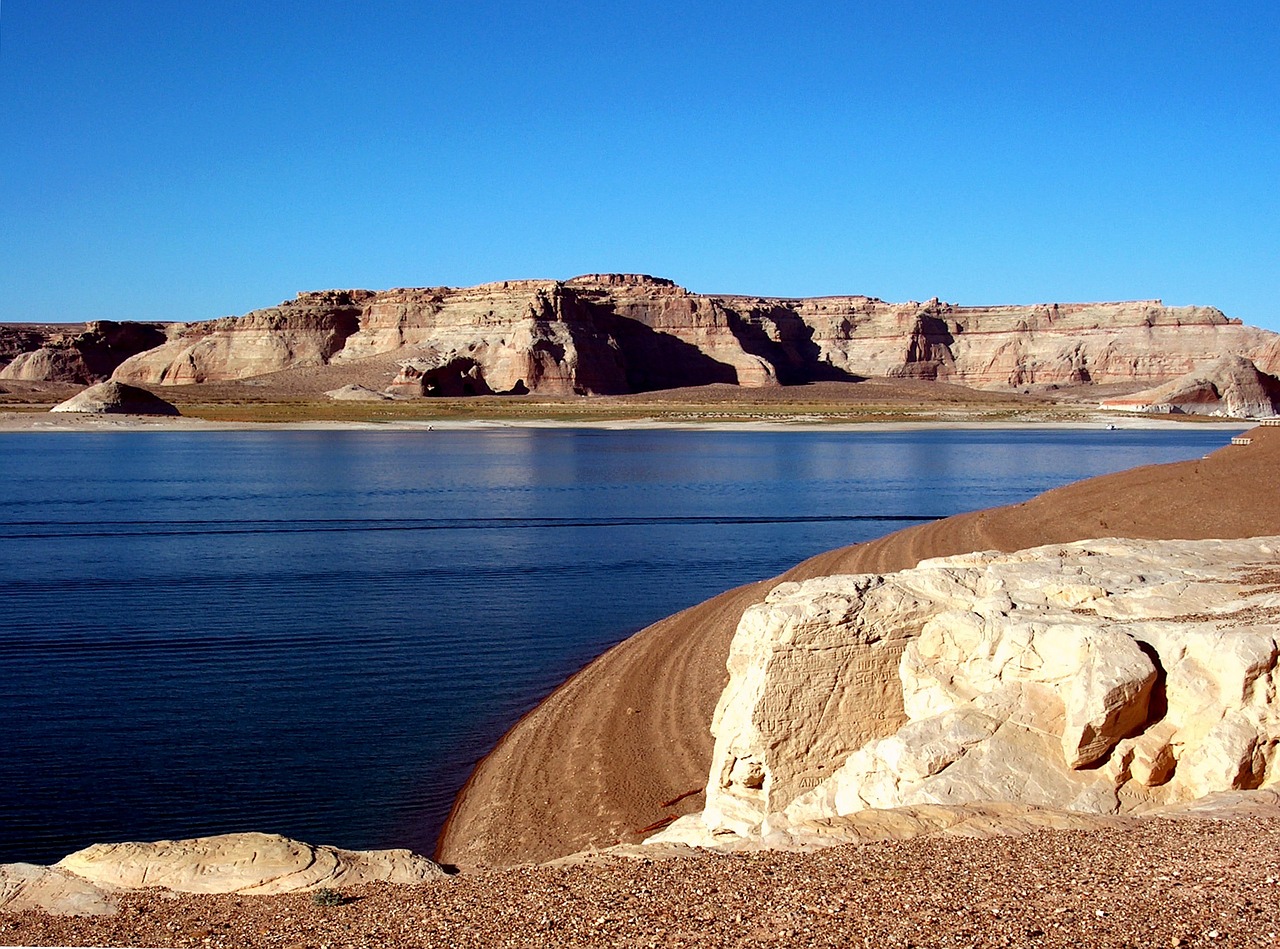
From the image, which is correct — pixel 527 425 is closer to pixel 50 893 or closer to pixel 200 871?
pixel 200 871

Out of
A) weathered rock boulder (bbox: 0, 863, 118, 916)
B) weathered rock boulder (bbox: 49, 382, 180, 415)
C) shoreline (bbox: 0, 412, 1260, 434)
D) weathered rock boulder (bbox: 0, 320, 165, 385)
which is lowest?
weathered rock boulder (bbox: 0, 863, 118, 916)

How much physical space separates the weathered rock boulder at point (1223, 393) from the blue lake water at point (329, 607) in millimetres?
65596

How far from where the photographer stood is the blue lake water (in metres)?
11.6

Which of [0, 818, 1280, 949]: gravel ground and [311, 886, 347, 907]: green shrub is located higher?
[0, 818, 1280, 949]: gravel ground

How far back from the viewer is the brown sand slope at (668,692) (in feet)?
34.6

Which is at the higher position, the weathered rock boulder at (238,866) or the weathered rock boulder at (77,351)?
the weathered rock boulder at (77,351)

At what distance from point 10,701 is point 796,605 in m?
10.5

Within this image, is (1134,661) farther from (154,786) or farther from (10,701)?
(10,701)

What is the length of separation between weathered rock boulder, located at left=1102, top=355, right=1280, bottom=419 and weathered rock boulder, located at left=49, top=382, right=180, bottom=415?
89186 millimetres

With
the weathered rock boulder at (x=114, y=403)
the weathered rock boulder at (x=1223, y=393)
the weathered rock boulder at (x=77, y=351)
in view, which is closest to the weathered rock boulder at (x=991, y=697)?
the weathered rock boulder at (x=114, y=403)

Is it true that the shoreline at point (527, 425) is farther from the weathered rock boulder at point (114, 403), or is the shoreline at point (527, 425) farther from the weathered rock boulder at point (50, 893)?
the weathered rock boulder at point (50, 893)

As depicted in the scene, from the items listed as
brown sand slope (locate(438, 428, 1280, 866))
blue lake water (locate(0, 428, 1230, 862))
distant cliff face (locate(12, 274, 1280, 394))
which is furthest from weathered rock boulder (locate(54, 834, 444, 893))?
distant cliff face (locate(12, 274, 1280, 394))

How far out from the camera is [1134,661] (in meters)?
7.32

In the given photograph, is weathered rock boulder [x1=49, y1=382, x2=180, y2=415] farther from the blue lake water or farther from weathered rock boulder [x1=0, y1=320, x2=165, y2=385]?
weathered rock boulder [x1=0, y1=320, x2=165, y2=385]
